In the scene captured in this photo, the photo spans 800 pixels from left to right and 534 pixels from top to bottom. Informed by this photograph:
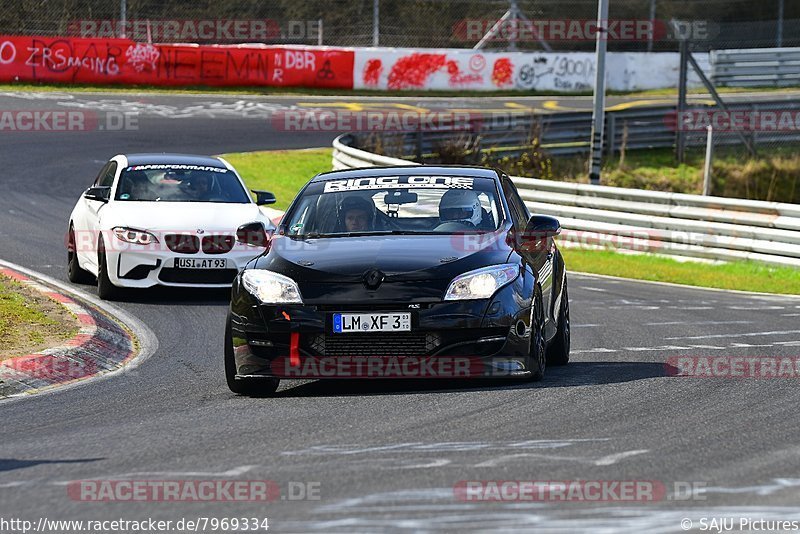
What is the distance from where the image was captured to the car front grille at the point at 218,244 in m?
14.1

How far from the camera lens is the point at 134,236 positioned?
46.5 ft

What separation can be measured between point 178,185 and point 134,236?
1.39 meters

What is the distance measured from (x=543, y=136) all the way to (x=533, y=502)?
1068 inches

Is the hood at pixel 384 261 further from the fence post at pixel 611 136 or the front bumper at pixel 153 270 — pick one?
the fence post at pixel 611 136

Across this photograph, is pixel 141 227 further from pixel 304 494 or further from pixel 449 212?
pixel 304 494

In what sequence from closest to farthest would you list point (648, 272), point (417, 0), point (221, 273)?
point (221, 273) < point (648, 272) < point (417, 0)

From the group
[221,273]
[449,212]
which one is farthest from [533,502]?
[221,273]

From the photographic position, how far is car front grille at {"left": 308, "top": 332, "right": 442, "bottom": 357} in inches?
331

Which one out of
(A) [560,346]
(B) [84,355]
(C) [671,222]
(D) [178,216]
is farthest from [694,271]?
(B) [84,355]

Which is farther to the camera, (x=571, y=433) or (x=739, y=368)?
(x=739, y=368)

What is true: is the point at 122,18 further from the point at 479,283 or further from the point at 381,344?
the point at 381,344

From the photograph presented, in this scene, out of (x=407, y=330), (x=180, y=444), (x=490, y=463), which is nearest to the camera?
(x=490, y=463)

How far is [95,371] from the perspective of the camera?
10.2 m

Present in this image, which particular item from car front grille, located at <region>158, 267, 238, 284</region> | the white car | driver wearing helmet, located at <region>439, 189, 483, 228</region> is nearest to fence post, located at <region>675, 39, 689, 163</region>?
the white car
